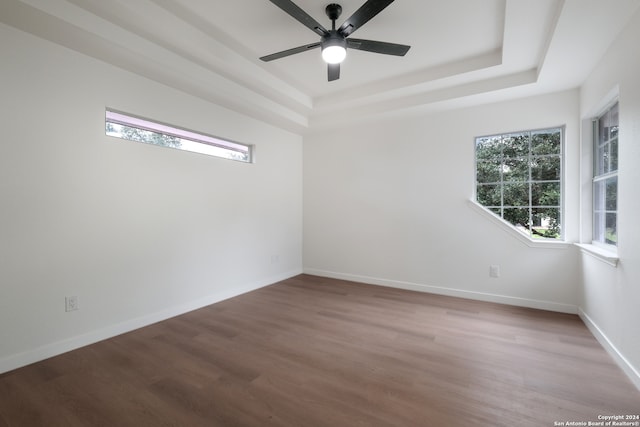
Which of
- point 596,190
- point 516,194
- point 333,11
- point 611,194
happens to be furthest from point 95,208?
point 596,190

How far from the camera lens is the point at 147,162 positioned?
2947 mm

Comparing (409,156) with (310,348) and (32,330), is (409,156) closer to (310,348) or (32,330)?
(310,348)

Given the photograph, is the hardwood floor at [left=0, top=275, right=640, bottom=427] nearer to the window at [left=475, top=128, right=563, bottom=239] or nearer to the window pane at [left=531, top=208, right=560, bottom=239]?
the window pane at [left=531, top=208, right=560, bottom=239]

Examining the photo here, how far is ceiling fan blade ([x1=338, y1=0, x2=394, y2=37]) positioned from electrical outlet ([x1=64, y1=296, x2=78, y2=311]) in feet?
10.2

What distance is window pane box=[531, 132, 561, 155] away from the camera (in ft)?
11.1

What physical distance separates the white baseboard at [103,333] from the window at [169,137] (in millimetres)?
1792

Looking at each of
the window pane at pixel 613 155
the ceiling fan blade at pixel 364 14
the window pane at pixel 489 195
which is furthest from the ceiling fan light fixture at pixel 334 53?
the window pane at pixel 489 195

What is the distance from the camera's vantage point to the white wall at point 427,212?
331cm

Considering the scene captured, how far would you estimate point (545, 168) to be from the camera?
135 inches

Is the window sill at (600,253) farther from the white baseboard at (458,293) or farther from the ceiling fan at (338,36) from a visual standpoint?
the ceiling fan at (338,36)

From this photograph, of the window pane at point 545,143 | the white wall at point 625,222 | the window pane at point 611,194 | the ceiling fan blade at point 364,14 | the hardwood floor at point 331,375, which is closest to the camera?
the hardwood floor at point 331,375

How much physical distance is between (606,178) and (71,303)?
16.2ft

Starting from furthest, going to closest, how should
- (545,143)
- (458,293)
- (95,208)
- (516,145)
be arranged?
1. (458,293)
2. (516,145)
3. (545,143)
4. (95,208)

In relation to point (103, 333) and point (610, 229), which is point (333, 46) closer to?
point (610, 229)
